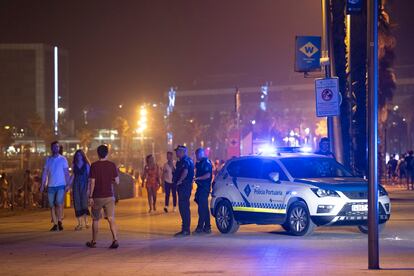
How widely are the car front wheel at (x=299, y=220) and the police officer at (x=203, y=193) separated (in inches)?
73.6

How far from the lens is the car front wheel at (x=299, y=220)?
672 inches

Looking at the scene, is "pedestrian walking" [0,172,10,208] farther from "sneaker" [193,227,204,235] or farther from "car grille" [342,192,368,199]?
"car grille" [342,192,368,199]

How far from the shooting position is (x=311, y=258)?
13.4m

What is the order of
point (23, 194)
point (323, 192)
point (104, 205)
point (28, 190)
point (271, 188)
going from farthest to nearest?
1. point (23, 194)
2. point (28, 190)
3. point (271, 188)
4. point (323, 192)
5. point (104, 205)

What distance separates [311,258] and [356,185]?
413 cm

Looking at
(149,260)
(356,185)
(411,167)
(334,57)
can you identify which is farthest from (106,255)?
(411,167)

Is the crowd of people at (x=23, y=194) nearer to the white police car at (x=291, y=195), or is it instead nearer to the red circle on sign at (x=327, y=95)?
the white police car at (x=291, y=195)

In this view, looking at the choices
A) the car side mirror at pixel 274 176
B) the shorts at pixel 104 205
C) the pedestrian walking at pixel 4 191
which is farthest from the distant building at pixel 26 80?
the shorts at pixel 104 205

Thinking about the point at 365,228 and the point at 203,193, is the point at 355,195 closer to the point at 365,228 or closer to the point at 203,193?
the point at 365,228

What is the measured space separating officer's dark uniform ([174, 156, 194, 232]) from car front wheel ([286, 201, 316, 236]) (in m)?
2.10

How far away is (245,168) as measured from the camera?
1888cm

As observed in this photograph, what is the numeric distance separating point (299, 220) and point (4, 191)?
1536 centimetres

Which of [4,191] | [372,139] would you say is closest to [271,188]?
[372,139]

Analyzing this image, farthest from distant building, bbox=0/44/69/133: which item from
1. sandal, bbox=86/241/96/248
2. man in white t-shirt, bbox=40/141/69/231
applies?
sandal, bbox=86/241/96/248
